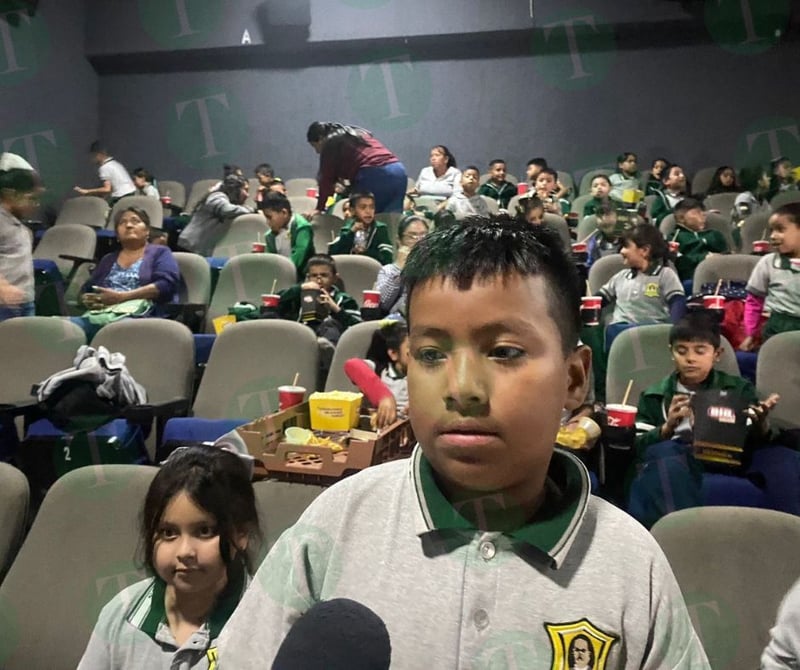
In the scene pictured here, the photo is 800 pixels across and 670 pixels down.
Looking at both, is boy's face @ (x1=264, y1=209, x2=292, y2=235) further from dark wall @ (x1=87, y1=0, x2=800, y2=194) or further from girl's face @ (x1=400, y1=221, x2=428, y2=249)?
dark wall @ (x1=87, y1=0, x2=800, y2=194)

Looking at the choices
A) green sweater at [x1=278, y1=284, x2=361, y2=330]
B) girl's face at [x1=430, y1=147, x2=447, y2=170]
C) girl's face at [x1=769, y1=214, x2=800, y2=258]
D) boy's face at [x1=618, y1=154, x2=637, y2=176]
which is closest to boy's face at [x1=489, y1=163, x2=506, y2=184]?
girl's face at [x1=430, y1=147, x2=447, y2=170]

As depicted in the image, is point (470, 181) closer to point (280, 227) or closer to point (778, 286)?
point (280, 227)

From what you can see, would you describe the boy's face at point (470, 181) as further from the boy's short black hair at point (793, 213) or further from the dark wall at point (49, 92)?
the dark wall at point (49, 92)

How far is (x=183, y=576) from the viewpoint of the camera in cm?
124

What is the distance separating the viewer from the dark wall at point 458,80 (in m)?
7.57

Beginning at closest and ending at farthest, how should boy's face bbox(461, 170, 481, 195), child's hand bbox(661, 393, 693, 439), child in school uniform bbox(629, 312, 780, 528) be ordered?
child in school uniform bbox(629, 312, 780, 528)
child's hand bbox(661, 393, 693, 439)
boy's face bbox(461, 170, 481, 195)

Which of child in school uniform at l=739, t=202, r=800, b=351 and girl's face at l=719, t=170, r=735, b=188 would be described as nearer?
child in school uniform at l=739, t=202, r=800, b=351

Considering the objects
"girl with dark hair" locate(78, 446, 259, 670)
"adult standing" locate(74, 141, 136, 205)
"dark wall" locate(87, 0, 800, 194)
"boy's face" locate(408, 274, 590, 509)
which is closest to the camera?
"boy's face" locate(408, 274, 590, 509)

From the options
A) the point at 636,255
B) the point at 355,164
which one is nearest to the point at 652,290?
the point at 636,255

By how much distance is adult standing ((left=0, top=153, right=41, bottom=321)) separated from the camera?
3.21 meters

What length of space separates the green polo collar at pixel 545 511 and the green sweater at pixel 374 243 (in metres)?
3.69

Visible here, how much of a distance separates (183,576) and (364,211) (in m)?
3.31

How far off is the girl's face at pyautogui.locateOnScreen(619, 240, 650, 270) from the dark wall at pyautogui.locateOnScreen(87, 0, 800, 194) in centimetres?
492

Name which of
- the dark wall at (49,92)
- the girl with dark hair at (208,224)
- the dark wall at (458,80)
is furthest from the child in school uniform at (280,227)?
the dark wall at (458,80)
